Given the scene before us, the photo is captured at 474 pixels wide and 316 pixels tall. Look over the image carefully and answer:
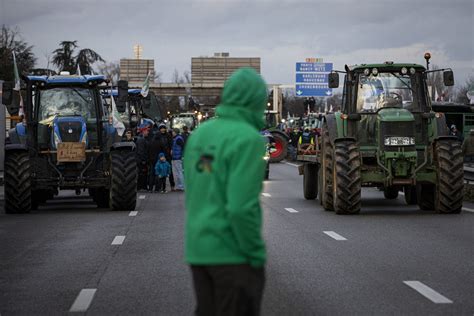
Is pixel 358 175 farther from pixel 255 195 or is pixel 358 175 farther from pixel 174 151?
pixel 255 195

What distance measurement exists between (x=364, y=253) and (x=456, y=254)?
1133 mm

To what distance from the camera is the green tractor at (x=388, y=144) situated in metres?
20.0

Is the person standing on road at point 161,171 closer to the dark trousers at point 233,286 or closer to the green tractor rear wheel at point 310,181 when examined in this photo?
the green tractor rear wheel at point 310,181

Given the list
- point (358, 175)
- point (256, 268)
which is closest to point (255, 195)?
point (256, 268)

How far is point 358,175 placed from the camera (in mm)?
19781

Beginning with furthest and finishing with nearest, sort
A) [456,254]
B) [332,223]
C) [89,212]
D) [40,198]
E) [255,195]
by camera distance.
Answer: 1. [40,198]
2. [89,212]
3. [332,223]
4. [456,254]
5. [255,195]

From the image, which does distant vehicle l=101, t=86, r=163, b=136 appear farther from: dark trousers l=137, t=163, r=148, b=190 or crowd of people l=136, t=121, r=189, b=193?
dark trousers l=137, t=163, r=148, b=190

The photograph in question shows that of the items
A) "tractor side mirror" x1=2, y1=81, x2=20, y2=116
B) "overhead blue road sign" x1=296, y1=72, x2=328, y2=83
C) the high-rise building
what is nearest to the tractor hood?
"tractor side mirror" x1=2, y1=81, x2=20, y2=116

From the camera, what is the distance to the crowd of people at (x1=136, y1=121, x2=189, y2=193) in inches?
1196

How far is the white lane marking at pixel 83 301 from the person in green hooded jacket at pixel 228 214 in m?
4.60

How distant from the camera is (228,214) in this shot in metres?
5.15

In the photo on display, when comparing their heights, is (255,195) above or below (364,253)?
above

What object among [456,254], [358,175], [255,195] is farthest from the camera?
[358,175]

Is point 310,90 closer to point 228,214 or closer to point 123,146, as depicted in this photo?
point 123,146
